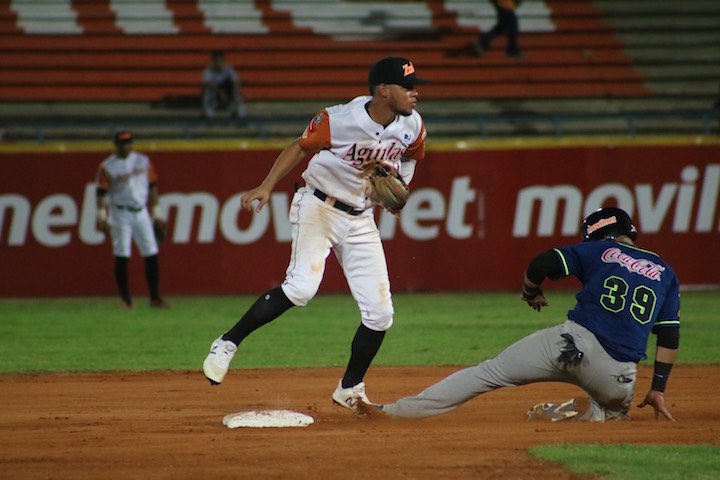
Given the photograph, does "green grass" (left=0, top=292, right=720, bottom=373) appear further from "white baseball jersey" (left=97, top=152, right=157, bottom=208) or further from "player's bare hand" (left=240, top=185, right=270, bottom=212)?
"player's bare hand" (left=240, top=185, right=270, bottom=212)

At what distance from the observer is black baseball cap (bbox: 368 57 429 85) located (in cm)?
751

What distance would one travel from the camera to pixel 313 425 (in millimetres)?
7383

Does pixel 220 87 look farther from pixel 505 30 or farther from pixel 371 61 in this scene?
pixel 505 30

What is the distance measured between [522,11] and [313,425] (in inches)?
732

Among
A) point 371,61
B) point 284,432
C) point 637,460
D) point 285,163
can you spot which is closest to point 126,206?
point 371,61

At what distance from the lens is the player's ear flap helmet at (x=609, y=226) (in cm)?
723

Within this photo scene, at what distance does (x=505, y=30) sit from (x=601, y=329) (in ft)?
55.3

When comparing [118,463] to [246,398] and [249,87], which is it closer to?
[246,398]

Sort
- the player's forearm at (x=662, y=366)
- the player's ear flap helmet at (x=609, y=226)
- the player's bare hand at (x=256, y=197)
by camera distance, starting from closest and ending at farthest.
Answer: the player's forearm at (x=662, y=366) → the player's ear flap helmet at (x=609, y=226) → the player's bare hand at (x=256, y=197)

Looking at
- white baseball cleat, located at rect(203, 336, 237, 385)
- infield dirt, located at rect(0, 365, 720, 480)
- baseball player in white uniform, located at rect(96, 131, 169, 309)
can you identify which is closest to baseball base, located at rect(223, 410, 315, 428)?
infield dirt, located at rect(0, 365, 720, 480)

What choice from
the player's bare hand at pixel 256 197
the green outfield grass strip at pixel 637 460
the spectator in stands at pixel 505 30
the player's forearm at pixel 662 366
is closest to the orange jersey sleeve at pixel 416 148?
the player's bare hand at pixel 256 197

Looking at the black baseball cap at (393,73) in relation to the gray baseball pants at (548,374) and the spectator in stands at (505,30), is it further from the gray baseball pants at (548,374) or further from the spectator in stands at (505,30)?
the spectator in stands at (505,30)

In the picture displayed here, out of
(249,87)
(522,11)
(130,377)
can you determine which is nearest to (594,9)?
(522,11)

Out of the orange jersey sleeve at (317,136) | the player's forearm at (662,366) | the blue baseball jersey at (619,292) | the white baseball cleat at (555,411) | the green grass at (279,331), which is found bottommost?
the green grass at (279,331)
